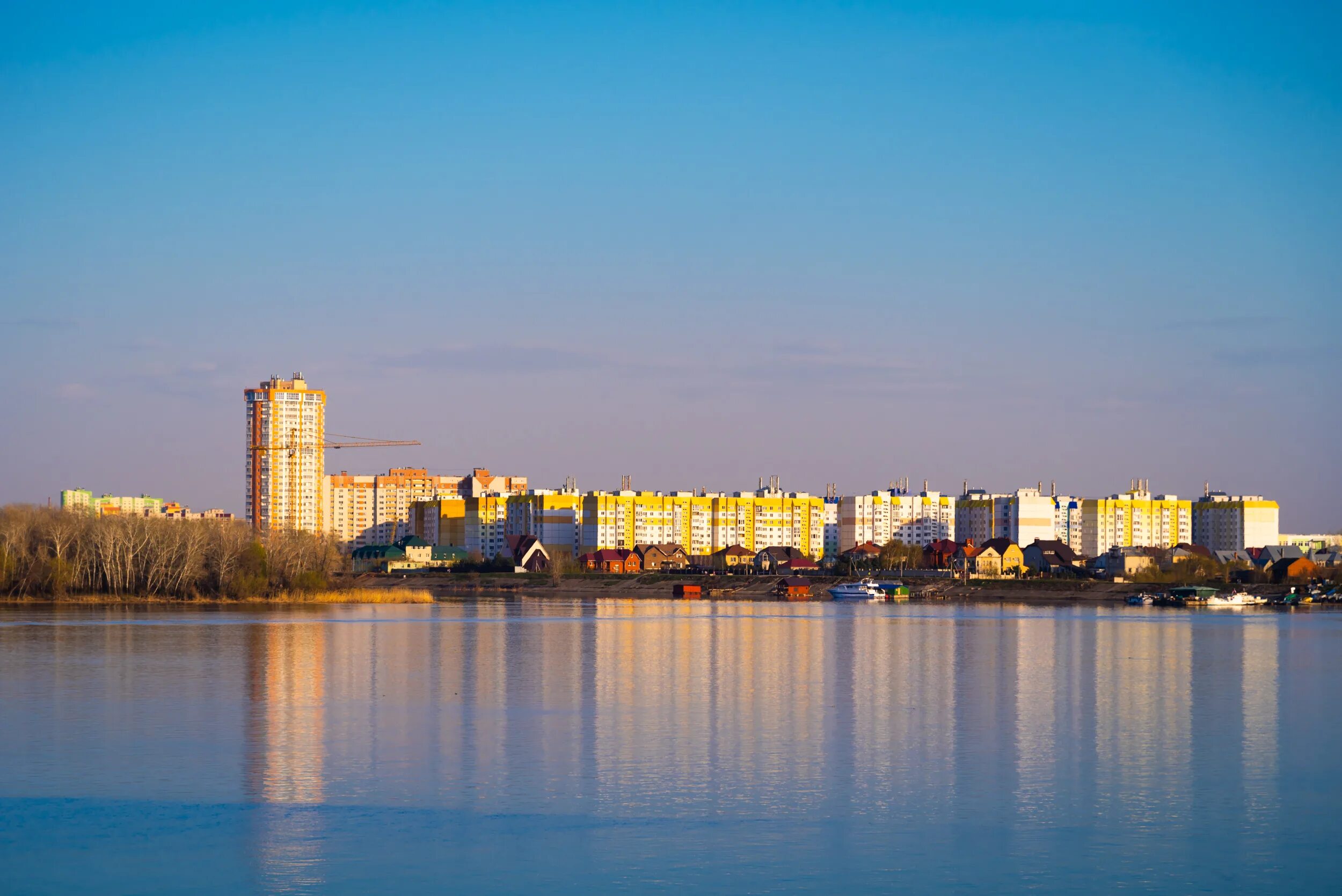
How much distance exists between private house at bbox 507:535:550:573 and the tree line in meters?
42.3

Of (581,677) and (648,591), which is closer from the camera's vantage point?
(581,677)

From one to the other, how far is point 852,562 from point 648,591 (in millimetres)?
20445

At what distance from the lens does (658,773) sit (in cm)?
1511

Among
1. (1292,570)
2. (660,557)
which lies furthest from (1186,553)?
(660,557)

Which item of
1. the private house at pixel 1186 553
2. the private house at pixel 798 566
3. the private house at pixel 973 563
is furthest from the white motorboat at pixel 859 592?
the private house at pixel 1186 553

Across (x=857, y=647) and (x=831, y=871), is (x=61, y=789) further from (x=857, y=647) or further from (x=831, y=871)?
(x=857, y=647)

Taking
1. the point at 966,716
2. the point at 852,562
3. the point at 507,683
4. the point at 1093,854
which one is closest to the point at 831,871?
the point at 1093,854

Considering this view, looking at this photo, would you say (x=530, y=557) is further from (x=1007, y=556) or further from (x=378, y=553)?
(x=1007, y=556)

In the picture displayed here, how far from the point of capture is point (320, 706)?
20.6m

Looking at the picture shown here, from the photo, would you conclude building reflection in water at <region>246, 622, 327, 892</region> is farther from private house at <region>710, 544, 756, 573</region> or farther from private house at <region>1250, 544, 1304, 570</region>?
private house at <region>710, 544, 756, 573</region>

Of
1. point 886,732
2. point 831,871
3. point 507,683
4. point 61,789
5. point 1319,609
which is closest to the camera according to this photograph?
point 831,871

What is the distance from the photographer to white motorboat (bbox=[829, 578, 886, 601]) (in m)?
77.5

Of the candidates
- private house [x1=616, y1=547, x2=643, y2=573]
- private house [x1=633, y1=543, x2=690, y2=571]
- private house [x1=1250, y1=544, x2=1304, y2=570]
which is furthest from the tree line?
private house [x1=1250, y1=544, x2=1304, y2=570]

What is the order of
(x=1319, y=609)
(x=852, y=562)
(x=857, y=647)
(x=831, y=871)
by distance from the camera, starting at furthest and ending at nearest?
(x=852, y=562) < (x=1319, y=609) < (x=857, y=647) < (x=831, y=871)
